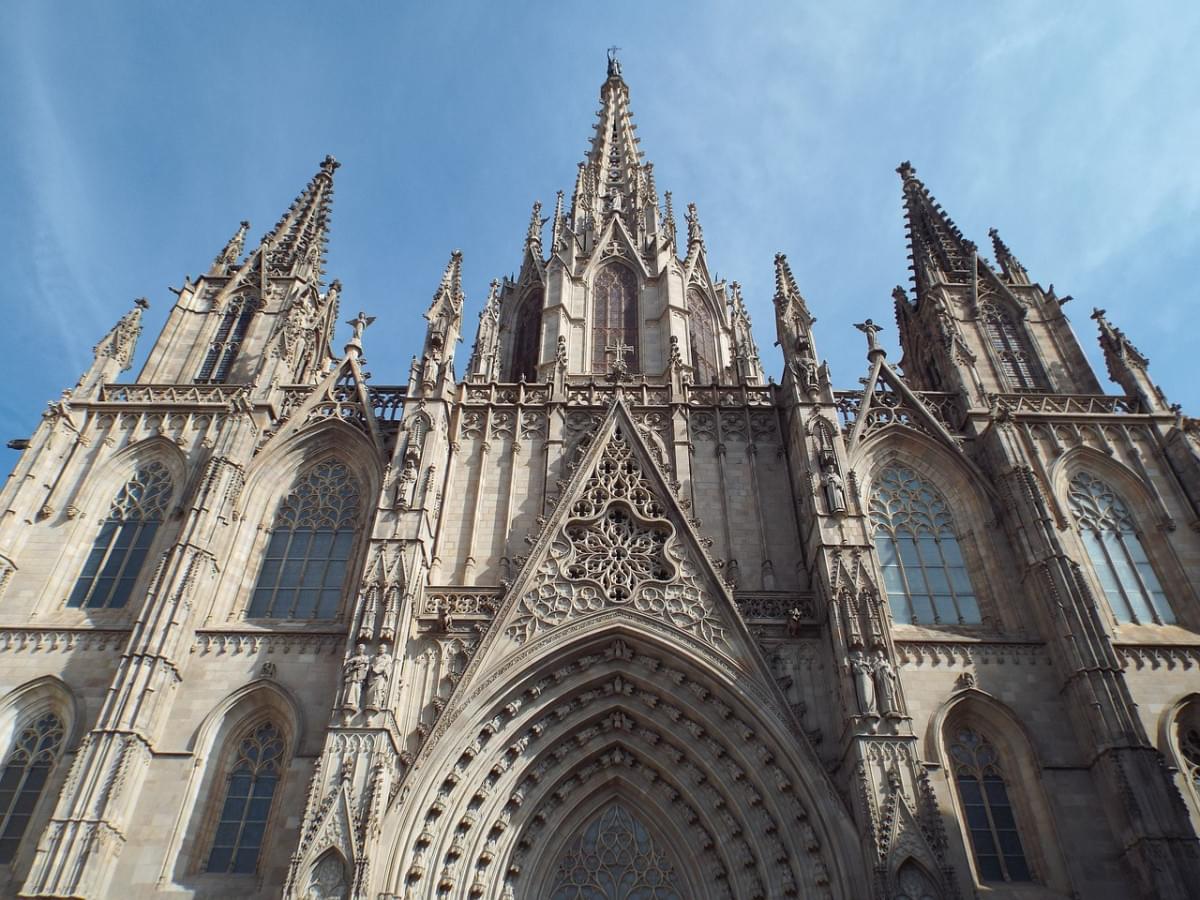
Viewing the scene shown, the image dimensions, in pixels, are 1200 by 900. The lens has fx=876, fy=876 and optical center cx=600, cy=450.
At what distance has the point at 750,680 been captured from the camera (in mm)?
16422

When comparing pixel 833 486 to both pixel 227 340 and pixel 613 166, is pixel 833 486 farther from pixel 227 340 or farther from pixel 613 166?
pixel 613 166

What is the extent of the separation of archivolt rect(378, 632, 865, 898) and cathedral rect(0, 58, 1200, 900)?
59mm

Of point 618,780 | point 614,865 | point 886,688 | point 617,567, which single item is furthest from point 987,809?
point 617,567

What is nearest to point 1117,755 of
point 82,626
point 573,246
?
point 82,626

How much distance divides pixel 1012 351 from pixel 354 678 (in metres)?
20.0

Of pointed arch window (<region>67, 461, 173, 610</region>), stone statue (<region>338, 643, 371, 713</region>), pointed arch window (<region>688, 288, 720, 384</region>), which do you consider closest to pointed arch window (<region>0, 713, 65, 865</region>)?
pointed arch window (<region>67, 461, 173, 610</region>)

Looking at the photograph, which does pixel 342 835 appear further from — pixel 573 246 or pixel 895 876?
pixel 573 246

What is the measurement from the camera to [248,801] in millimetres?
16125

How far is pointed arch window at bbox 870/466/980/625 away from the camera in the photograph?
18.8 m

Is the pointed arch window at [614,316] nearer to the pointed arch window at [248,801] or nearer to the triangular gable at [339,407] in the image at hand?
the triangular gable at [339,407]

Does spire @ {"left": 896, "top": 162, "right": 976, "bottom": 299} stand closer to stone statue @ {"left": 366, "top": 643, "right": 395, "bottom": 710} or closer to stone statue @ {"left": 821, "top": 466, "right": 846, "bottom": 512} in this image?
stone statue @ {"left": 821, "top": 466, "right": 846, "bottom": 512}

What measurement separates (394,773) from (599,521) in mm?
6541

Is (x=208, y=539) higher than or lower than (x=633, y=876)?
higher

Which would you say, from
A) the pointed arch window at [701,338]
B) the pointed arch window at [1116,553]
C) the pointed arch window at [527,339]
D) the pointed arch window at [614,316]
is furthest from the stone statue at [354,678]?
the pointed arch window at [1116,553]
